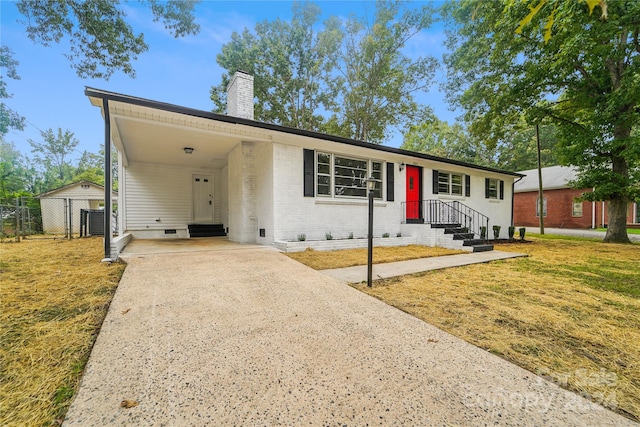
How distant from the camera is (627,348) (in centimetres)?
231

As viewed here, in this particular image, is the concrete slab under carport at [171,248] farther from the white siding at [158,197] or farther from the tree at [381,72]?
the tree at [381,72]

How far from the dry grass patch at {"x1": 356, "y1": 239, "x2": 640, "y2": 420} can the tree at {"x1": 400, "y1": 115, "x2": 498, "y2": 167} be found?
28.3m

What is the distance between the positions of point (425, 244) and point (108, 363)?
852 centimetres

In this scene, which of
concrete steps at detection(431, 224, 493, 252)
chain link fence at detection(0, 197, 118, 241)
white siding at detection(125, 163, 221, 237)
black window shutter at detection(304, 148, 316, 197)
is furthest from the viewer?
chain link fence at detection(0, 197, 118, 241)

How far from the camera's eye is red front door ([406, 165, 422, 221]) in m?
10.0

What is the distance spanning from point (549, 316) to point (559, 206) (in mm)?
23584

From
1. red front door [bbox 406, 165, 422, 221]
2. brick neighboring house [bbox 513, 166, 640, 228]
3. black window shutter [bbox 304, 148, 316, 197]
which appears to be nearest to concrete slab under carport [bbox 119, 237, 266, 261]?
black window shutter [bbox 304, 148, 316, 197]

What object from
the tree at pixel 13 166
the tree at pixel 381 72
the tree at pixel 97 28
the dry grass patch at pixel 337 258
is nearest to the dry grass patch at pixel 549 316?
the dry grass patch at pixel 337 258

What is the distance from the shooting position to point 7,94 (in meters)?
16.4

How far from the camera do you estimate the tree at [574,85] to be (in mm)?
8453

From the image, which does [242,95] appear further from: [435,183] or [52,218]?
[52,218]

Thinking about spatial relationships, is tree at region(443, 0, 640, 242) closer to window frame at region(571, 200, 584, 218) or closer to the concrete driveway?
window frame at region(571, 200, 584, 218)

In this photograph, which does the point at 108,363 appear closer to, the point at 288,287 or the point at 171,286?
the point at 171,286

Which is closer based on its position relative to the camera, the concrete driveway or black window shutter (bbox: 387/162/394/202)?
the concrete driveway
